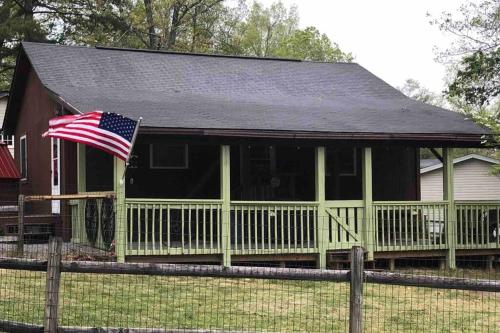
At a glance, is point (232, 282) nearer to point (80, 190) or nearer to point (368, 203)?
point (368, 203)

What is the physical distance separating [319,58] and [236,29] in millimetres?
6900

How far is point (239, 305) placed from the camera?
9.17 meters

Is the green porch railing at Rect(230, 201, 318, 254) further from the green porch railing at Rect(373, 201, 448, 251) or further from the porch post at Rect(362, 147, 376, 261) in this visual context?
the green porch railing at Rect(373, 201, 448, 251)

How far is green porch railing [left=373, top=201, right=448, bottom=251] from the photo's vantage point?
13734mm

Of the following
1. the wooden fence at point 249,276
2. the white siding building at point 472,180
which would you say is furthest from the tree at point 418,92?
the wooden fence at point 249,276

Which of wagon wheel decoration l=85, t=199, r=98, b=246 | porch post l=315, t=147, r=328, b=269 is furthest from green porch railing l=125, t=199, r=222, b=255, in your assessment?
porch post l=315, t=147, r=328, b=269

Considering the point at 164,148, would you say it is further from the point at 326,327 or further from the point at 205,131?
the point at 326,327

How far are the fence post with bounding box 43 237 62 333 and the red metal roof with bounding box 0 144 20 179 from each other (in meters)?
12.1

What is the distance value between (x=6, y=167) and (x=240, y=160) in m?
6.38

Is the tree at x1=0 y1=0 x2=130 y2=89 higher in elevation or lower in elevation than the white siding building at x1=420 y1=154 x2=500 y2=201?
higher

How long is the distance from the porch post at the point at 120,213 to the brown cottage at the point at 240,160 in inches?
1.0

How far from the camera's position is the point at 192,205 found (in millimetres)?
12547

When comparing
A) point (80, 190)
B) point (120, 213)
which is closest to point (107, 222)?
point (120, 213)

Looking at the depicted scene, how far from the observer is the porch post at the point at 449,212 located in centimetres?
1418
